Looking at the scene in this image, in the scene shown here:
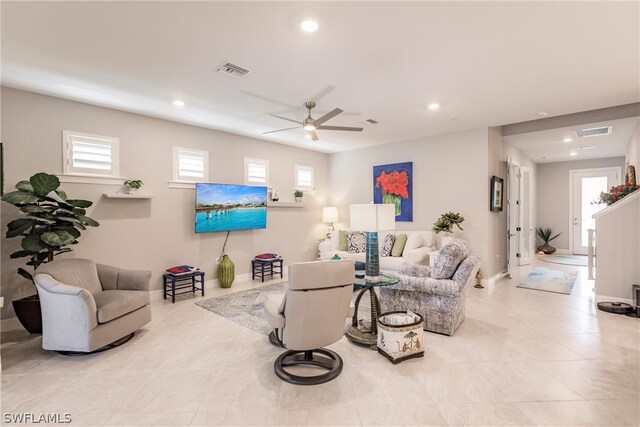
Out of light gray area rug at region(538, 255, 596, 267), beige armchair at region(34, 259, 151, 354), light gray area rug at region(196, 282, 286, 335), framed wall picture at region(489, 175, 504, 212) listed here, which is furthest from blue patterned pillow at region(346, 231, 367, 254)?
light gray area rug at region(538, 255, 596, 267)

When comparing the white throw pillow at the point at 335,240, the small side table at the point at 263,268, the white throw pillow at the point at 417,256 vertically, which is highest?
the white throw pillow at the point at 335,240

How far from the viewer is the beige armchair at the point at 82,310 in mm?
2795

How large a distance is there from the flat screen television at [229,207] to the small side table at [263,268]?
0.67m

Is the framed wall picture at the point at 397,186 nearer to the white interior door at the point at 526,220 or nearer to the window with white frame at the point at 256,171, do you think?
the window with white frame at the point at 256,171

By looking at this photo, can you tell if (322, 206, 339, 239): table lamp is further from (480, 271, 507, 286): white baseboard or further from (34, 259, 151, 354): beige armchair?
(34, 259, 151, 354): beige armchair

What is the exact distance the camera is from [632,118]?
4.48 m

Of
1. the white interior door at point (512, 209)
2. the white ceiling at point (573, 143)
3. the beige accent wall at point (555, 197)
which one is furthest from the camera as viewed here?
the beige accent wall at point (555, 197)

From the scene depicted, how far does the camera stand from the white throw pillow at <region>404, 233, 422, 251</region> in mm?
5539

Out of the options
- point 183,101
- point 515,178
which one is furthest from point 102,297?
point 515,178

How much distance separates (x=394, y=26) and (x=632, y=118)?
4.39 m

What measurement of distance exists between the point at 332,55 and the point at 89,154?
3468 millimetres

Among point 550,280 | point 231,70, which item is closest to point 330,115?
point 231,70

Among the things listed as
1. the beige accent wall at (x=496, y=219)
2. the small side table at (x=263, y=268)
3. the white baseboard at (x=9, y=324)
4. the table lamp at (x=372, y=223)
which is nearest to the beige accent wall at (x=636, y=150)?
the beige accent wall at (x=496, y=219)

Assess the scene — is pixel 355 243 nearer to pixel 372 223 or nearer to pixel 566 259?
pixel 372 223
